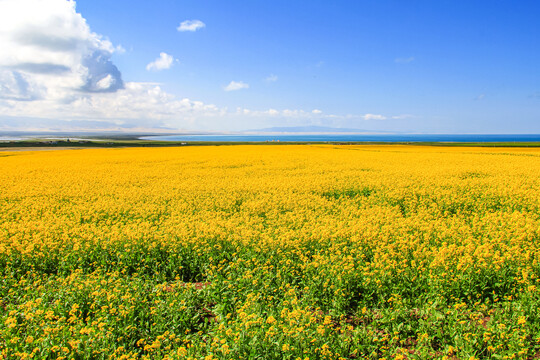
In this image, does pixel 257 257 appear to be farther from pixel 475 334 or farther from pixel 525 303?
pixel 525 303

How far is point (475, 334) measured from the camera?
3.75m

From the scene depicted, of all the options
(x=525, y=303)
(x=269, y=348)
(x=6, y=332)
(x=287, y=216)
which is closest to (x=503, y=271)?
(x=525, y=303)

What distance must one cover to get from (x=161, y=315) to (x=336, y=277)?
9.66 feet

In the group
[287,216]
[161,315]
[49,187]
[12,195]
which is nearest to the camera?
[161,315]

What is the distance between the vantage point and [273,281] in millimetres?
5609

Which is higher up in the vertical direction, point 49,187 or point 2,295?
point 49,187

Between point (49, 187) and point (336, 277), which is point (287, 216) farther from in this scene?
point (49, 187)

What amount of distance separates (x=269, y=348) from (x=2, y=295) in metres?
5.22

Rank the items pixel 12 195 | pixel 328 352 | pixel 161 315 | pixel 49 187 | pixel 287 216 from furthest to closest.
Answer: pixel 49 187 < pixel 12 195 < pixel 287 216 < pixel 161 315 < pixel 328 352

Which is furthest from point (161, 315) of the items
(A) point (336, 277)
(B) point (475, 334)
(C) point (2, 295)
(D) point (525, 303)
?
(D) point (525, 303)

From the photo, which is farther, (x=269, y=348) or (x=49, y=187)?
(x=49, y=187)

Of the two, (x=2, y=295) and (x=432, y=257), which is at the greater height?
(x=432, y=257)

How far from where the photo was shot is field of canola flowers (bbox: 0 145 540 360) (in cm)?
377

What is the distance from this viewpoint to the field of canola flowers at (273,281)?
12.4ft
